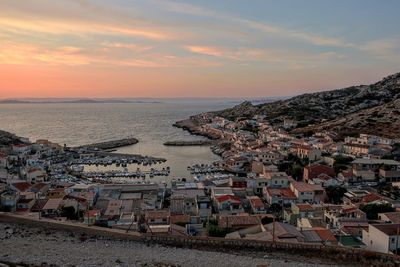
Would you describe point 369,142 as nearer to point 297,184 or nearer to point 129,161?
point 297,184

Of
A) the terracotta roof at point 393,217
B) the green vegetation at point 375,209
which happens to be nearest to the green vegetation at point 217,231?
the terracotta roof at point 393,217

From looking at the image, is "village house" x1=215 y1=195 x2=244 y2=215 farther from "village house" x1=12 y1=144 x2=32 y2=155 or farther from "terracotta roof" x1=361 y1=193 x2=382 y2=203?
"village house" x1=12 y1=144 x2=32 y2=155

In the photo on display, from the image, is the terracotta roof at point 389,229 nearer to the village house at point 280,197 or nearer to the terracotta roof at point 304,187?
the village house at point 280,197

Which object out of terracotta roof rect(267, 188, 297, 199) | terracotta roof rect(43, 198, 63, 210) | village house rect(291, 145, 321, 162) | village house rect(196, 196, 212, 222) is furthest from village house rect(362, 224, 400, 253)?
village house rect(291, 145, 321, 162)

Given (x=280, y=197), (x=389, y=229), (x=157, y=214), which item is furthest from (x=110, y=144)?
(x=389, y=229)

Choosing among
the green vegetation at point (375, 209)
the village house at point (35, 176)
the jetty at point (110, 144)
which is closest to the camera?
the green vegetation at point (375, 209)

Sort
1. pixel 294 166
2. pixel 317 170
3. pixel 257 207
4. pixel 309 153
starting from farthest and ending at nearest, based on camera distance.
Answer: pixel 309 153 → pixel 294 166 → pixel 317 170 → pixel 257 207

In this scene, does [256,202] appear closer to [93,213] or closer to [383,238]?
[93,213]

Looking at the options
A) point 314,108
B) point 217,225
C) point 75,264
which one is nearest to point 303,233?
point 217,225
